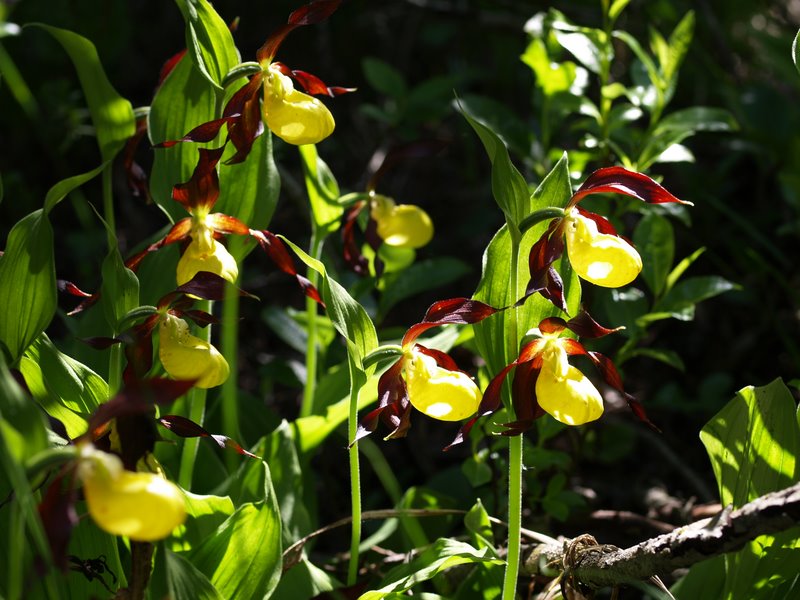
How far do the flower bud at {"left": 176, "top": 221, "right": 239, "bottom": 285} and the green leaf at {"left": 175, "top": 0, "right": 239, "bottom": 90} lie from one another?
24 centimetres

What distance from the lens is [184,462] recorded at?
137 cm

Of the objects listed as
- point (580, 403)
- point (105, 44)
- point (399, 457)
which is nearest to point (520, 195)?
point (580, 403)

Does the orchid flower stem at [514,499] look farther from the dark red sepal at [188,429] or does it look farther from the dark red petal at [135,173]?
the dark red petal at [135,173]

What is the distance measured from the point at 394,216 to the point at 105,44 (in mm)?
1723

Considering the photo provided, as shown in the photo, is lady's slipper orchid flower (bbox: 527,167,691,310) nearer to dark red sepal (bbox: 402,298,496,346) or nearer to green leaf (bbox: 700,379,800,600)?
dark red sepal (bbox: 402,298,496,346)

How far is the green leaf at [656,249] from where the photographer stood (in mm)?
1627

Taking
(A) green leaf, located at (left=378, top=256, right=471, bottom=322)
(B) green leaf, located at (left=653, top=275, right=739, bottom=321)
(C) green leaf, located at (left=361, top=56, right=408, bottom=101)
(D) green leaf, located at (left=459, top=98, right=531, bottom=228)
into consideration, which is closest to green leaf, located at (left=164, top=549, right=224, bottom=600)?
(D) green leaf, located at (left=459, top=98, right=531, bottom=228)

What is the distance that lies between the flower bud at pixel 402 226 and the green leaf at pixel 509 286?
0.41 m

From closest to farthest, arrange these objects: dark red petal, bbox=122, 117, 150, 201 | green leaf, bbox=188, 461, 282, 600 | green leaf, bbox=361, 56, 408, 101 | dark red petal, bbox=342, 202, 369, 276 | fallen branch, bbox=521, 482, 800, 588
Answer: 1. fallen branch, bbox=521, 482, 800, 588
2. green leaf, bbox=188, 461, 282, 600
3. dark red petal, bbox=122, 117, 150, 201
4. dark red petal, bbox=342, 202, 369, 276
5. green leaf, bbox=361, 56, 408, 101

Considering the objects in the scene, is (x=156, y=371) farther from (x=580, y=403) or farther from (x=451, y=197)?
(x=451, y=197)

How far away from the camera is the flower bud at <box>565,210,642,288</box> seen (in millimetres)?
1085

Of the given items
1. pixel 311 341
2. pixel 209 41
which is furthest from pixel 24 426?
pixel 311 341

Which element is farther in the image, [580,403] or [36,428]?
[580,403]

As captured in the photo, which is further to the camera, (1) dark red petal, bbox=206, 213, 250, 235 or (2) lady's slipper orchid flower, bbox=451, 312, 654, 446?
(1) dark red petal, bbox=206, 213, 250, 235
